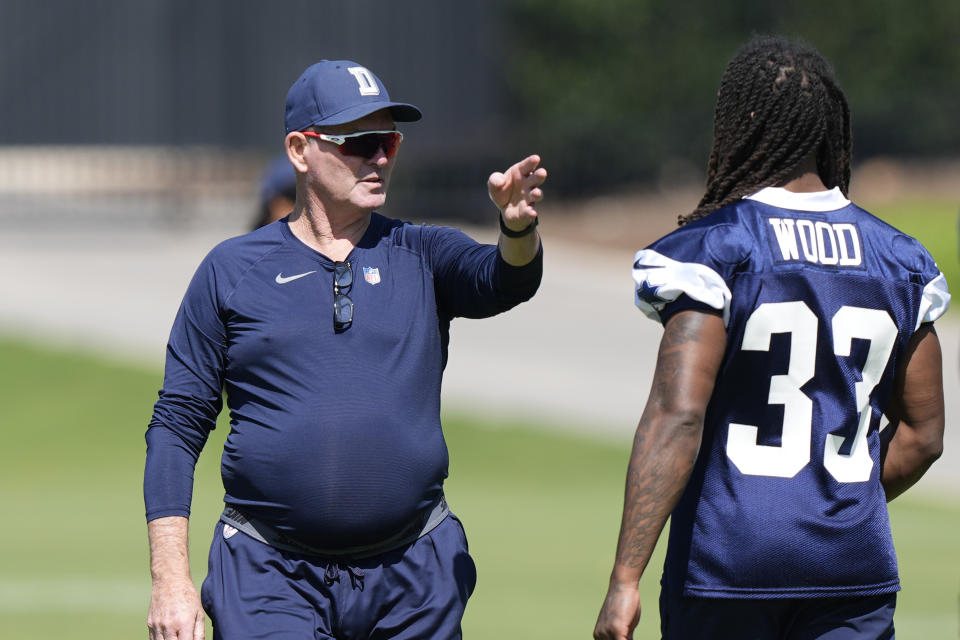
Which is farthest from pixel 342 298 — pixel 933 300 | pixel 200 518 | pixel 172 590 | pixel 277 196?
pixel 200 518

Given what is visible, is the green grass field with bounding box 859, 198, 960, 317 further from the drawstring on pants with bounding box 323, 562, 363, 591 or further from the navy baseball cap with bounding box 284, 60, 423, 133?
the drawstring on pants with bounding box 323, 562, 363, 591

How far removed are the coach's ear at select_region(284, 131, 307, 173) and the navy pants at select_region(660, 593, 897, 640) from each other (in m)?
1.64

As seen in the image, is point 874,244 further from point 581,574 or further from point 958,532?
point 958,532

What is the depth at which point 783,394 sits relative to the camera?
4.05m

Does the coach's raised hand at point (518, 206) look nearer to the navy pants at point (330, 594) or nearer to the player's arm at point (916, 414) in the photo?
the navy pants at point (330, 594)

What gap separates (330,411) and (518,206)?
2.48 ft

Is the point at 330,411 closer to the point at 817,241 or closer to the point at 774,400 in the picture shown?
the point at 774,400

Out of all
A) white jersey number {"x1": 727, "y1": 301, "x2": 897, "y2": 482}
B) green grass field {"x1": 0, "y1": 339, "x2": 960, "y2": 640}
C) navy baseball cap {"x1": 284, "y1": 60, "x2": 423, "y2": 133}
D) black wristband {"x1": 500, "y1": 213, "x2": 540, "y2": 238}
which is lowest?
green grass field {"x1": 0, "y1": 339, "x2": 960, "y2": 640}

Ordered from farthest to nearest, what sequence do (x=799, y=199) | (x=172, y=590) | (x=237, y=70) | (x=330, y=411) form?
(x=237, y=70) < (x=330, y=411) < (x=172, y=590) < (x=799, y=199)

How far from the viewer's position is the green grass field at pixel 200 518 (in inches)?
375

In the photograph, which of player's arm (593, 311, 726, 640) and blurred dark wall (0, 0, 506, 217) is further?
blurred dark wall (0, 0, 506, 217)

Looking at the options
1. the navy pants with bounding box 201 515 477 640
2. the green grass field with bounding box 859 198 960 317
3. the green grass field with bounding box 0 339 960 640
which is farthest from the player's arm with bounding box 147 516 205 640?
the green grass field with bounding box 859 198 960 317

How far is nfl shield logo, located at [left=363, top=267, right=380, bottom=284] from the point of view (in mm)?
4621

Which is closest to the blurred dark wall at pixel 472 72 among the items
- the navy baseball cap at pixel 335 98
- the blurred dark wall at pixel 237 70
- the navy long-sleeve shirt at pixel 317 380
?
the blurred dark wall at pixel 237 70
